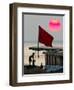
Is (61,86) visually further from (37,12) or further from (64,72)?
(37,12)

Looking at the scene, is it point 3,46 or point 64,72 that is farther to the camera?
point 64,72

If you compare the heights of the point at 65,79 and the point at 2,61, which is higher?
the point at 2,61

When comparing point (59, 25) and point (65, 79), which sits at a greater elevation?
point (59, 25)

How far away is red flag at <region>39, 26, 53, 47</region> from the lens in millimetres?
1563

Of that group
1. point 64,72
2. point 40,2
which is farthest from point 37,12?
point 64,72

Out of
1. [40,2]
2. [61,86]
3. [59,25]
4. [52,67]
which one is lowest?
[61,86]

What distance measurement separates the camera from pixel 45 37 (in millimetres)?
1577

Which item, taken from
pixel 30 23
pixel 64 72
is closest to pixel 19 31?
pixel 30 23

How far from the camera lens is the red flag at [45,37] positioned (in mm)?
1563

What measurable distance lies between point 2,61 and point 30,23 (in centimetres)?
25

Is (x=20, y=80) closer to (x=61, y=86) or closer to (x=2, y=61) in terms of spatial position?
(x=2, y=61)

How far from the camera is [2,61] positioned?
1.50 meters

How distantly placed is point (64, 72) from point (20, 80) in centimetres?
27

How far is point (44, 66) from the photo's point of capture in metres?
1.57
